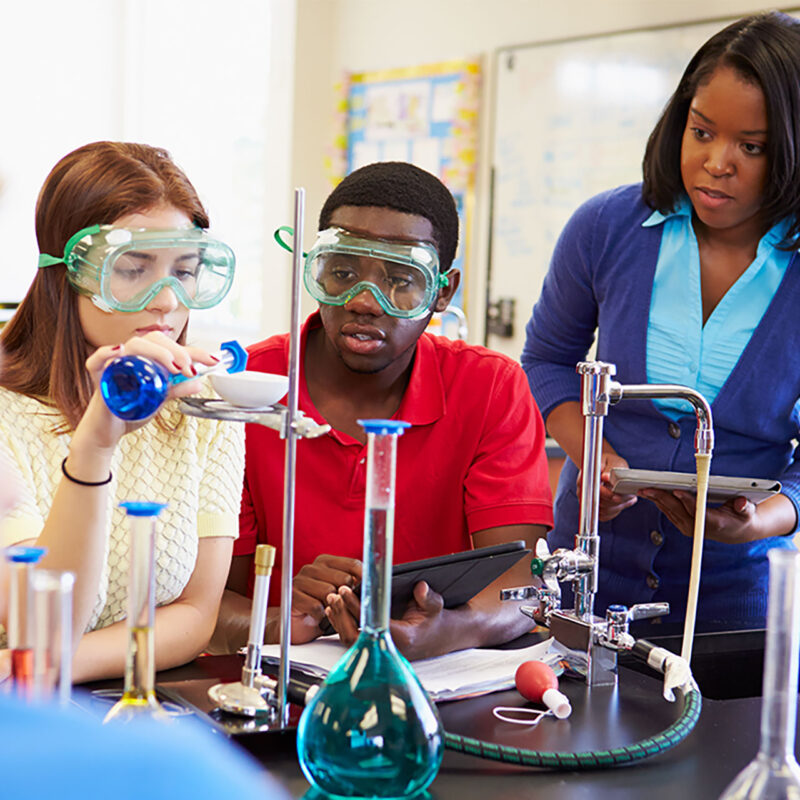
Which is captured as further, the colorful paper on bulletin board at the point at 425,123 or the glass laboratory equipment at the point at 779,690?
the colorful paper on bulletin board at the point at 425,123

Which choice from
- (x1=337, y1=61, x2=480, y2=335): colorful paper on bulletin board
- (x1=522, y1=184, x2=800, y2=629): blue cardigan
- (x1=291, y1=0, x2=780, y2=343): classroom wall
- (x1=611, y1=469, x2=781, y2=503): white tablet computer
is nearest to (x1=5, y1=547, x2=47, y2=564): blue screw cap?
(x1=611, y1=469, x2=781, y2=503): white tablet computer

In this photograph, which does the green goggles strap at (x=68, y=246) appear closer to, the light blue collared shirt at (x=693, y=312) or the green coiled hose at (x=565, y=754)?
the green coiled hose at (x=565, y=754)

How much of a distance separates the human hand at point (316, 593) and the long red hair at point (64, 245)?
1.29 ft

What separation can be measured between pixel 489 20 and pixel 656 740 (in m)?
3.56

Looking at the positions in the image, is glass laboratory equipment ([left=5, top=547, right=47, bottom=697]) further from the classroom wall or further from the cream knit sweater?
the classroom wall

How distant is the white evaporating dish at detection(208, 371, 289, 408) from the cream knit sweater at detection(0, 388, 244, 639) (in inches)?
15.1

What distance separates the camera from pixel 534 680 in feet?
4.10

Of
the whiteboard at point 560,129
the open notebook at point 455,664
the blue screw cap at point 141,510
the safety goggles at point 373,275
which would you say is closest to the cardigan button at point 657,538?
the open notebook at point 455,664

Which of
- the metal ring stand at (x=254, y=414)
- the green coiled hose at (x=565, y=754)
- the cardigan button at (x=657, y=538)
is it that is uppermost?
the metal ring stand at (x=254, y=414)

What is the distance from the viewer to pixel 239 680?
1229mm

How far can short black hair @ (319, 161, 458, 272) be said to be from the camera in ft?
5.66

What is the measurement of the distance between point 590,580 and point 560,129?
114 inches

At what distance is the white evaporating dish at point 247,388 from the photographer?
3.49 feet

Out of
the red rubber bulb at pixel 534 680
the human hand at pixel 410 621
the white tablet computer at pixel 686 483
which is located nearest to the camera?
the red rubber bulb at pixel 534 680
